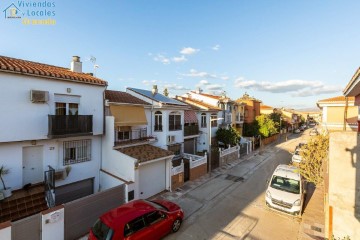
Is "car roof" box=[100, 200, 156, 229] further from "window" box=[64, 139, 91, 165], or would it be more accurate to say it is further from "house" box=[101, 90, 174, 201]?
"window" box=[64, 139, 91, 165]

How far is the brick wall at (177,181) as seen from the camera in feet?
51.9

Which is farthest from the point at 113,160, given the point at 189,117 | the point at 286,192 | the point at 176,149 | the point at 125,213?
Result: the point at 189,117

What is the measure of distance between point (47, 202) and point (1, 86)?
6.73m

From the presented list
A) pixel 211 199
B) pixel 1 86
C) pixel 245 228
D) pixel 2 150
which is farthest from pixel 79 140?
pixel 245 228

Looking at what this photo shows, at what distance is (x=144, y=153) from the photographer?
1495cm

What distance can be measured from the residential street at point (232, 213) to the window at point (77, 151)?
755cm

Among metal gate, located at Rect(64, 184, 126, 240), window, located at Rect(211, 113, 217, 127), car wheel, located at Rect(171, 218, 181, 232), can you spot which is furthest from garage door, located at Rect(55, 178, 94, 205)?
window, located at Rect(211, 113, 217, 127)

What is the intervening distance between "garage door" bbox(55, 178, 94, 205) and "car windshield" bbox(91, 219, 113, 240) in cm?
617

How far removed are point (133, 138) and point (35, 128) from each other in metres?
7.66

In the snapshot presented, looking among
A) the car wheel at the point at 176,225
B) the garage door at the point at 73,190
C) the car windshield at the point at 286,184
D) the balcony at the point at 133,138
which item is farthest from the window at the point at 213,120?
the car wheel at the point at 176,225

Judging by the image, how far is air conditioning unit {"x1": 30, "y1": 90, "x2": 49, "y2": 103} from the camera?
35.9 feet

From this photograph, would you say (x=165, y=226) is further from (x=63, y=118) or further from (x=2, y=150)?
(x=2, y=150)

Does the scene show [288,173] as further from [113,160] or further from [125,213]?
[113,160]

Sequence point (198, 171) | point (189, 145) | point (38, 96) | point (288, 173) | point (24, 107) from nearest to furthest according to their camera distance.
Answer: point (24, 107), point (38, 96), point (288, 173), point (198, 171), point (189, 145)
